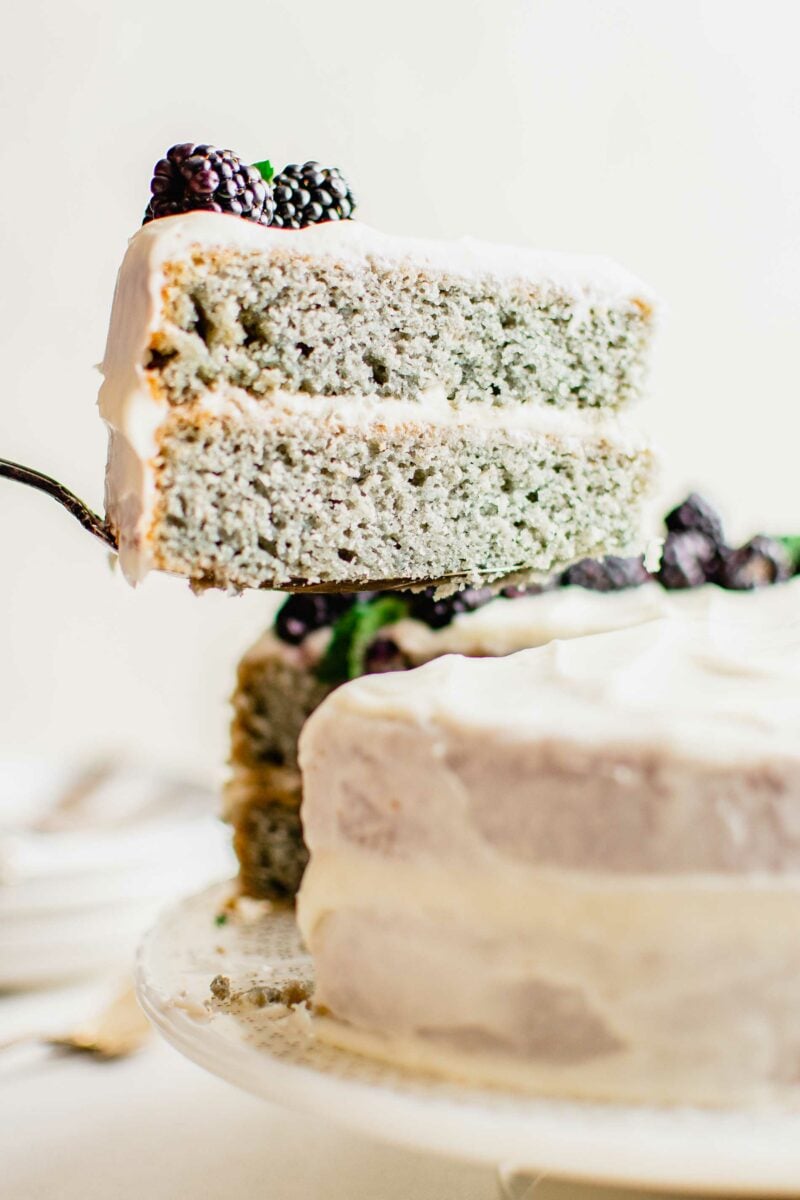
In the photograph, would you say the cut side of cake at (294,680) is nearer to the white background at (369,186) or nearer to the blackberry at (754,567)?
the blackberry at (754,567)

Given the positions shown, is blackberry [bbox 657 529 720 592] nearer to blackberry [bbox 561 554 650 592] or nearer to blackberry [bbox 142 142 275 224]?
blackberry [bbox 561 554 650 592]

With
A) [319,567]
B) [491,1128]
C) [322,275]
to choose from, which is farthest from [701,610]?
[491,1128]

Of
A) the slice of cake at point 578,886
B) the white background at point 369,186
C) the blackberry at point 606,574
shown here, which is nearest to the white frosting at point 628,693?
the slice of cake at point 578,886

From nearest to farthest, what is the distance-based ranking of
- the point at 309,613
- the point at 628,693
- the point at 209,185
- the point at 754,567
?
the point at 628,693, the point at 209,185, the point at 754,567, the point at 309,613

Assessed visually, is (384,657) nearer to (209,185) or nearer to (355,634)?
(355,634)

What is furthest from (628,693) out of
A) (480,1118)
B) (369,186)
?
(369,186)

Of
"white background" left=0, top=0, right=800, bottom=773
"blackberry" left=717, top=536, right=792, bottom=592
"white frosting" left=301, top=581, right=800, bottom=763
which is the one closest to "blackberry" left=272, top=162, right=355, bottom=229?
"white frosting" left=301, top=581, right=800, bottom=763

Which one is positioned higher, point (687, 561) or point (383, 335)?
point (383, 335)

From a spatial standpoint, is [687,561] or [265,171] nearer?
[265,171]
